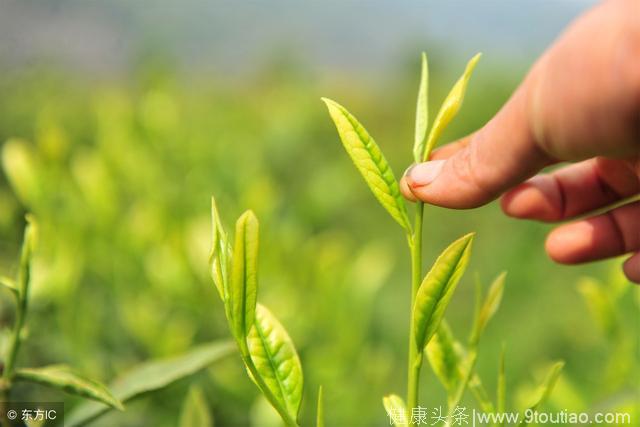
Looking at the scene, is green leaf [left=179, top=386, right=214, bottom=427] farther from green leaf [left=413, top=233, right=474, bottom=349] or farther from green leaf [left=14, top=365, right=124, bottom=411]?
green leaf [left=413, top=233, right=474, bottom=349]

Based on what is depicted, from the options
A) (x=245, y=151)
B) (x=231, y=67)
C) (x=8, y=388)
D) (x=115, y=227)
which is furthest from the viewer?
(x=231, y=67)

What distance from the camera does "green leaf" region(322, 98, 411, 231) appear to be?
434 millimetres

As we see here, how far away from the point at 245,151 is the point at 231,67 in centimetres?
385

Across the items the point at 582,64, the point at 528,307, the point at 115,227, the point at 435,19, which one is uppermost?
the point at 435,19

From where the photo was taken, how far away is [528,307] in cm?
163

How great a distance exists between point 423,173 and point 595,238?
0.97 feet

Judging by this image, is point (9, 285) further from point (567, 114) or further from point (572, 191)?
point (572, 191)

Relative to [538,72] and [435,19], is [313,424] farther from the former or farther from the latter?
[435,19]

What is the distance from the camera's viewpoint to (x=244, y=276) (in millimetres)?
399

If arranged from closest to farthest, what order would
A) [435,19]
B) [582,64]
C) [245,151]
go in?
[582,64], [245,151], [435,19]

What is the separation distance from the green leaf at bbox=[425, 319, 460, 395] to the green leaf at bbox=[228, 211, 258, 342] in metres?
Answer: 0.16

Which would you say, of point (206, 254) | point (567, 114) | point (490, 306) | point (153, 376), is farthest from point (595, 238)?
point (206, 254)

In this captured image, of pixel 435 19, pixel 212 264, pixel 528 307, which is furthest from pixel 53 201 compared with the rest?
pixel 435 19

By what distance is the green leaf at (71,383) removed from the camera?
19.0 inches
